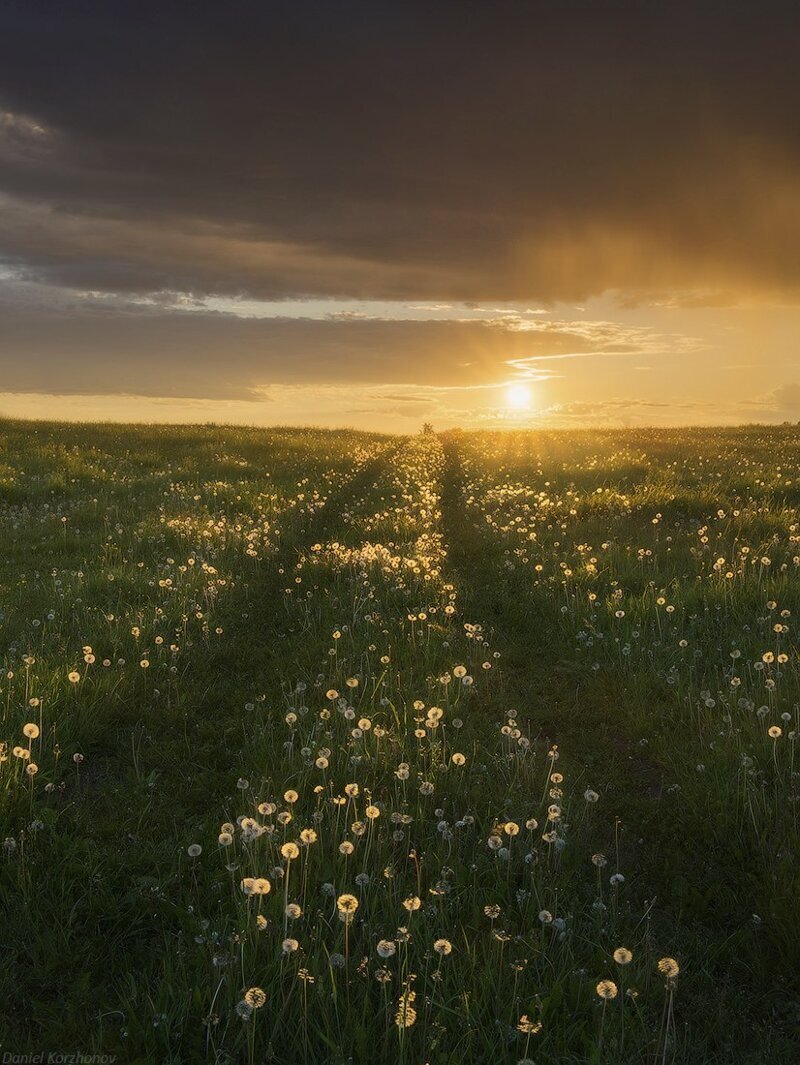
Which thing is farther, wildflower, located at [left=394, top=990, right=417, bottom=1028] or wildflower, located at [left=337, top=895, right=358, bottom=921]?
wildflower, located at [left=337, top=895, right=358, bottom=921]

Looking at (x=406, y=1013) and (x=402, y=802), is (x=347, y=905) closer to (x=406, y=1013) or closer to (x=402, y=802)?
(x=406, y=1013)

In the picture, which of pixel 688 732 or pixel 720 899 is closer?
pixel 720 899

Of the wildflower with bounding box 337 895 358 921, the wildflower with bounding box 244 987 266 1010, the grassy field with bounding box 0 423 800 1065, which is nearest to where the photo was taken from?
the wildflower with bounding box 244 987 266 1010

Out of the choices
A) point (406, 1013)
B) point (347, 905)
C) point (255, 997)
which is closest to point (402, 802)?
point (347, 905)

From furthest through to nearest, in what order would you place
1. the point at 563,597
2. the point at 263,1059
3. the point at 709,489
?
1. the point at 709,489
2. the point at 563,597
3. the point at 263,1059

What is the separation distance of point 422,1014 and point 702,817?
2646mm

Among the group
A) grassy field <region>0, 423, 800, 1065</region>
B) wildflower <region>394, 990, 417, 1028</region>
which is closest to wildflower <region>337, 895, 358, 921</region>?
grassy field <region>0, 423, 800, 1065</region>

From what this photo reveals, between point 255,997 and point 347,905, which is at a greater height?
point 347,905

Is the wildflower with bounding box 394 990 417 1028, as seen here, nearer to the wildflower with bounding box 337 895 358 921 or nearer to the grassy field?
the grassy field

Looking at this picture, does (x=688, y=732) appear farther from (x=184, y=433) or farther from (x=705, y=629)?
(x=184, y=433)

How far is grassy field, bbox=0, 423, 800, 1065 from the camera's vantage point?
11.1 feet

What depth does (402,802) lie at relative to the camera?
4.91m

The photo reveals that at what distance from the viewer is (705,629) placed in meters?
8.20

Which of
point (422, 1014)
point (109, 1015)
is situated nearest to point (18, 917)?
point (109, 1015)
